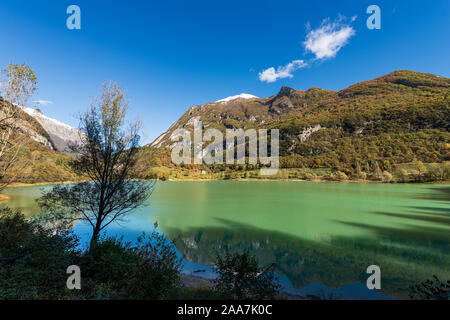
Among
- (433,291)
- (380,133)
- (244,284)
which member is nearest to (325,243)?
(433,291)

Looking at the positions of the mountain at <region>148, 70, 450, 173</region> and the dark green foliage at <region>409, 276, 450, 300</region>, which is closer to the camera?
the dark green foliage at <region>409, 276, 450, 300</region>

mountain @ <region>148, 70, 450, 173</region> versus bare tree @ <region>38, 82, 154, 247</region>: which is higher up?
mountain @ <region>148, 70, 450, 173</region>

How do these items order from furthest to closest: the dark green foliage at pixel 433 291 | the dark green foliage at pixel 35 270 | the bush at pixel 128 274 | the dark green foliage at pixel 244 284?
the dark green foliage at pixel 244 284 < the bush at pixel 128 274 < the dark green foliage at pixel 433 291 < the dark green foliage at pixel 35 270

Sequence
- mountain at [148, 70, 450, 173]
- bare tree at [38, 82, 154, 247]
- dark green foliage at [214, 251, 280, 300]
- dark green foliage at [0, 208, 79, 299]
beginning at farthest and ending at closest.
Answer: mountain at [148, 70, 450, 173] → bare tree at [38, 82, 154, 247] → dark green foliage at [214, 251, 280, 300] → dark green foliage at [0, 208, 79, 299]

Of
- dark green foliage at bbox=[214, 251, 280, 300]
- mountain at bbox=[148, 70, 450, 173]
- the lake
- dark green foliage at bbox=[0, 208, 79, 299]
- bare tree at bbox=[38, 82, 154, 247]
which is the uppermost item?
mountain at bbox=[148, 70, 450, 173]

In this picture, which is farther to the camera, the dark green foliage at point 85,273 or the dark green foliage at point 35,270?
the dark green foliage at point 85,273

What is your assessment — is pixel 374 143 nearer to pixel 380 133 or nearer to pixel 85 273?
pixel 380 133

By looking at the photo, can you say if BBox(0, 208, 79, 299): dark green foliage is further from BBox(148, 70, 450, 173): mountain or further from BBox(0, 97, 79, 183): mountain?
BBox(148, 70, 450, 173): mountain

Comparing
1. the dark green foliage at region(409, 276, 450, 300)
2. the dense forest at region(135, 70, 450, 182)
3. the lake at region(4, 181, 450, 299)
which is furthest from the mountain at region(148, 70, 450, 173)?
the dark green foliage at region(409, 276, 450, 300)

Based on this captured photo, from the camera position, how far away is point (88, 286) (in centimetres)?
496

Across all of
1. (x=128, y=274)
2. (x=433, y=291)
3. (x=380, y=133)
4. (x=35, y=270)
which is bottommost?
(x=128, y=274)

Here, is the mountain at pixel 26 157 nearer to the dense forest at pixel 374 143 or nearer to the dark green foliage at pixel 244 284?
the dark green foliage at pixel 244 284

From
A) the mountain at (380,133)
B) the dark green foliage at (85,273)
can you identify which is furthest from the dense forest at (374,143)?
the dark green foliage at (85,273)

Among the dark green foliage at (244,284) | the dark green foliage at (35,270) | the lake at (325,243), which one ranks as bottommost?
the lake at (325,243)
